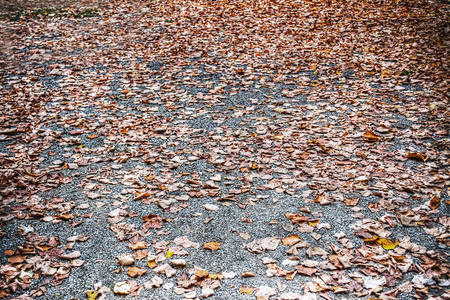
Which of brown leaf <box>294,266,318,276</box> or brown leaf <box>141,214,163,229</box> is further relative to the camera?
brown leaf <box>141,214,163,229</box>

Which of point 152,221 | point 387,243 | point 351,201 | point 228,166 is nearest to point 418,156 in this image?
point 351,201

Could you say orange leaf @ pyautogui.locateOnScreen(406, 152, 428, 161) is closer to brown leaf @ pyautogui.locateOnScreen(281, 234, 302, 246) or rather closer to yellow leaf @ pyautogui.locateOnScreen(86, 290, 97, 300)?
brown leaf @ pyautogui.locateOnScreen(281, 234, 302, 246)

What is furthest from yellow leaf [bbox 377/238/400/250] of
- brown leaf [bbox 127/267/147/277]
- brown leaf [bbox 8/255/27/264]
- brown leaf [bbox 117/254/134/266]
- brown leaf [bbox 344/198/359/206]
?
brown leaf [bbox 8/255/27/264]

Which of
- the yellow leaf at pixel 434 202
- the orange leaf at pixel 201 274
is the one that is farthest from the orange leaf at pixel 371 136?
the orange leaf at pixel 201 274

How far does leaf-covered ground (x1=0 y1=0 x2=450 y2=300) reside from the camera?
292 cm

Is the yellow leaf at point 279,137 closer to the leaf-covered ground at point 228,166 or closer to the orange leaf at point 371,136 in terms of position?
the leaf-covered ground at point 228,166

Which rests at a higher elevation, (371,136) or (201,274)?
(371,136)

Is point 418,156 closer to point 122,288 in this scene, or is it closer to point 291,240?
point 291,240

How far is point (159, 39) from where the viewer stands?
27.5ft

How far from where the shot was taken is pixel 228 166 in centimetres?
424

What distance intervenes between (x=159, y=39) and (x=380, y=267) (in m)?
7.08

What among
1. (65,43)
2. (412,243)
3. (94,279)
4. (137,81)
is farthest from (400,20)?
(94,279)

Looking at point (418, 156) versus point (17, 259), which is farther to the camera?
point (418, 156)

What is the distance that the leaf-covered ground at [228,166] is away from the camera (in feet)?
9.57
